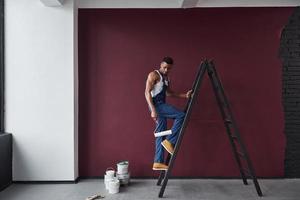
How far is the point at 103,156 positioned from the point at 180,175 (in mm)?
1136

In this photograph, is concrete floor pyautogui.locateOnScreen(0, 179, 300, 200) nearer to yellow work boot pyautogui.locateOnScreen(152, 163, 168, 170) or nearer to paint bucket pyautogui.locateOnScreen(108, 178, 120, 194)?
paint bucket pyautogui.locateOnScreen(108, 178, 120, 194)

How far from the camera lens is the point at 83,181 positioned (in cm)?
419

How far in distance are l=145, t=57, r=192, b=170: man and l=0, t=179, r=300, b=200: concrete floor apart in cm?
37

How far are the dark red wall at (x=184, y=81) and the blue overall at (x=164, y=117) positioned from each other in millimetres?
440

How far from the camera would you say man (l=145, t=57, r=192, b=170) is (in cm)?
372

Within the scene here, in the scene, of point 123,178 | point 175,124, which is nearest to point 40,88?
point 123,178

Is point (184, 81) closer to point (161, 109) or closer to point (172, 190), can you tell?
A: point (161, 109)

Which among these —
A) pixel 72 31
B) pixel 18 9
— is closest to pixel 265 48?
pixel 72 31

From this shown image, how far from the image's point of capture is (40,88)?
13.3 ft

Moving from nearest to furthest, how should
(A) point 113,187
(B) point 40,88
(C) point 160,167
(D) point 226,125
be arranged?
1. (A) point 113,187
2. (C) point 160,167
3. (D) point 226,125
4. (B) point 40,88

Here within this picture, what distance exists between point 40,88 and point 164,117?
5.66 feet

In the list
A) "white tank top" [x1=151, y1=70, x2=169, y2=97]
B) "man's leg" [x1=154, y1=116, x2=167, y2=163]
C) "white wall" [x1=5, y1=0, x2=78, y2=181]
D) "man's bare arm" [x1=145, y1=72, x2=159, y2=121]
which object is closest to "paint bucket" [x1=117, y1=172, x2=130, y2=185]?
"man's leg" [x1=154, y1=116, x2=167, y2=163]

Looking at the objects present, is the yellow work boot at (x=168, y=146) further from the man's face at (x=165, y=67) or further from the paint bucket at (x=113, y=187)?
the man's face at (x=165, y=67)

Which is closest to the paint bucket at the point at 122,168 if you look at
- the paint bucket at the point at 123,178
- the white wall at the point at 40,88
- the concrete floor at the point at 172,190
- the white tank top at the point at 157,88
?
the paint bucket at the point at 123,178
